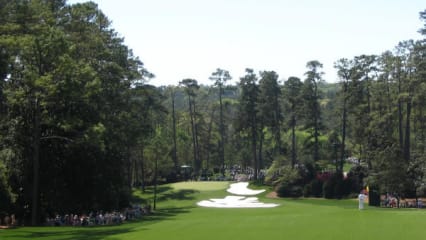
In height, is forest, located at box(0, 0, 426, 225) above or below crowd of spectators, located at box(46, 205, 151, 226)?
above

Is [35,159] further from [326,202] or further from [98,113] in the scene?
[326,202]

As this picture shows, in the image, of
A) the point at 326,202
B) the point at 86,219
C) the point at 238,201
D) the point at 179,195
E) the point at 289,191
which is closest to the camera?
the point at 86,219

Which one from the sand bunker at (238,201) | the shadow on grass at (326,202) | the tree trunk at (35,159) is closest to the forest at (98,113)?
the tree trunk at (35,159)

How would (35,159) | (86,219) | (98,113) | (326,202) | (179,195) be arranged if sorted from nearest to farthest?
1. (35,159)
2. (86,219)
3. (98,113)
4. (326,202)
5. (179,195)

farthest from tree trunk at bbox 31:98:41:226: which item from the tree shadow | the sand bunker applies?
the tree shadow

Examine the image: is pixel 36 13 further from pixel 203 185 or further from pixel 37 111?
pixel 203 185

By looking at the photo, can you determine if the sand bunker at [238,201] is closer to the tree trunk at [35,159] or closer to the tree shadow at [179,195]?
the tree shadow at [179,195]

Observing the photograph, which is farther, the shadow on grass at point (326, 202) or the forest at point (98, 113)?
the shadow on grass at point (326, 202)

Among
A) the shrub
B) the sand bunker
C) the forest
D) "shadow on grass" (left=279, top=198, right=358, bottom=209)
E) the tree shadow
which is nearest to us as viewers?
the forest

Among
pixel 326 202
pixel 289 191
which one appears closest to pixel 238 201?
pixel 289 191

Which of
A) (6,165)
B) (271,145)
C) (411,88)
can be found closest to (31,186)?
(6,165)

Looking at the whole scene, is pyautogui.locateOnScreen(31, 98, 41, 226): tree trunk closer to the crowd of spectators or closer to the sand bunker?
the crowd of spectators

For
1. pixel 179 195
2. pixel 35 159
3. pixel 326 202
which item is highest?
pixel 35 159

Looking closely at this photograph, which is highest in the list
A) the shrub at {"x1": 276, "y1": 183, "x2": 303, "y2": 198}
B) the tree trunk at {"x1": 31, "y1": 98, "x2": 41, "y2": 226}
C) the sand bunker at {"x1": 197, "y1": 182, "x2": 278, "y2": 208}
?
the tree trunk at {"x1": 31, "y1": 98, "x2": 41, "y2": 226}
